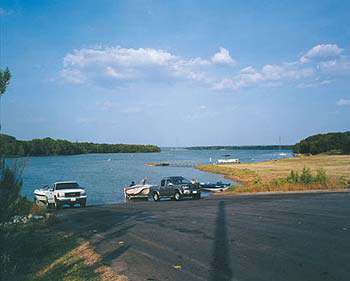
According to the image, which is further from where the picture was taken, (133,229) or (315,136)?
(315,136)

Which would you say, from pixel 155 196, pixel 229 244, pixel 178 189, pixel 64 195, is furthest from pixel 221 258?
pixel 155 196

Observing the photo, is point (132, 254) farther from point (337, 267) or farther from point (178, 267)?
point (337, 267)

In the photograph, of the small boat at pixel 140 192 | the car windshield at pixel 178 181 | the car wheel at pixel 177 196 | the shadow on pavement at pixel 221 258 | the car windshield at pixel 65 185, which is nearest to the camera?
the shadow on pavement at pixel 221 258

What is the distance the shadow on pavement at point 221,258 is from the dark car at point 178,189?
56.6 ft

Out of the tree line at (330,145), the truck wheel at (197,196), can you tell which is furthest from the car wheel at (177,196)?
the tree line at (330,145)

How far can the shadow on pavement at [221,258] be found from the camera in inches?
345

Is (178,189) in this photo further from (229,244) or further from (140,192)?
(229,244)

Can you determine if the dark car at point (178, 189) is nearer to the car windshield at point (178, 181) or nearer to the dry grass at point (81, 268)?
the car windshield at point (178, 181)

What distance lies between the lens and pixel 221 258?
33.8 feet

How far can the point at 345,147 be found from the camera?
124 m

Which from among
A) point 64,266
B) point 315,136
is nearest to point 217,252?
point 64,266

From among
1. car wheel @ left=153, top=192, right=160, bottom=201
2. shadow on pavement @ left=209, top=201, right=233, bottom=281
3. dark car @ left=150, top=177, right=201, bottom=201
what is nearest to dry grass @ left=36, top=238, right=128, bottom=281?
shadow on pavement @ left=209, top=201, right=233, bottom=281

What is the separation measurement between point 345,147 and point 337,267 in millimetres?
122835

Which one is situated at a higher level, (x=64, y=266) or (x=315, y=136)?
(x=315, y=136)
